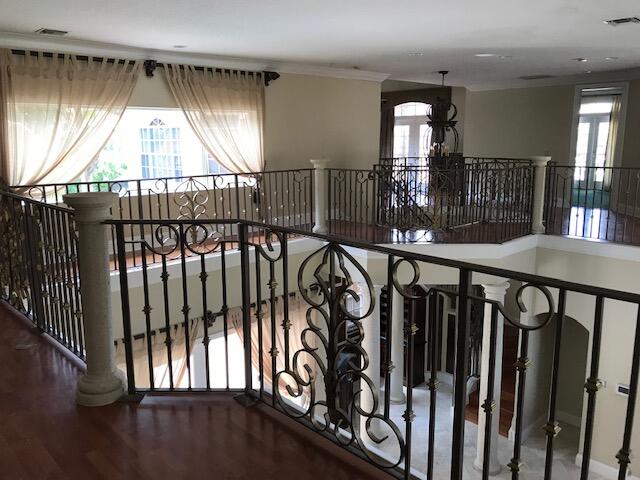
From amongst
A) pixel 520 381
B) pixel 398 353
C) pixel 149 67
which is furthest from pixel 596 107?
pixel 520 381

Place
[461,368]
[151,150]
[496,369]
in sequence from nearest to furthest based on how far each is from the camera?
[461,368], [496,369], [151,150]

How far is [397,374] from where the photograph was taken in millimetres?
9383

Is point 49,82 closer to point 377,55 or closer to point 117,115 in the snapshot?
point 117,115

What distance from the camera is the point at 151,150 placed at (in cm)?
743

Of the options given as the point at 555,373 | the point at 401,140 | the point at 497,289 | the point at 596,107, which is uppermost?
the point at 596,107

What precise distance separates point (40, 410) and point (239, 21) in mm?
Answer: 3933

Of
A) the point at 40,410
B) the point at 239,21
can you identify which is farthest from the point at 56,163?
the point at 40,410

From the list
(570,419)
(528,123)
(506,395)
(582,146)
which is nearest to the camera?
(570,419)

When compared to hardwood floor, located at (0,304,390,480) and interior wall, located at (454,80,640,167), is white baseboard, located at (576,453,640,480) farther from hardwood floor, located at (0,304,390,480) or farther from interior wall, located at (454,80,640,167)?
hardwood floor, located at (0,304,390,480)

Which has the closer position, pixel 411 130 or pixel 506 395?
pixel 506 395

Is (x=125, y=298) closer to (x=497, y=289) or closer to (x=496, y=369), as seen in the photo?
(x=496, y=369)

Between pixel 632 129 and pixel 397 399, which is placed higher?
pixel 632 129

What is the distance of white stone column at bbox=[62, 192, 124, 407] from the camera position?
2.62 meters

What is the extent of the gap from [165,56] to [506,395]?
26.7ft
